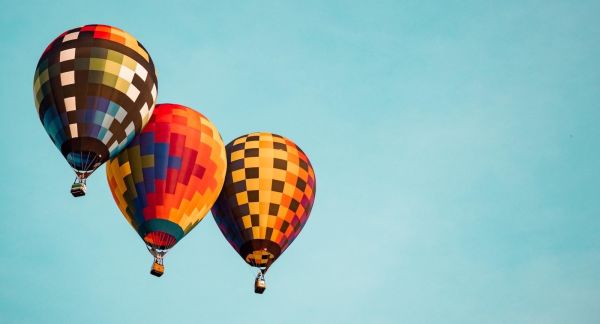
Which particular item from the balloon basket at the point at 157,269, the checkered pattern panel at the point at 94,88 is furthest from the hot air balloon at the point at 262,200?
the checkered pattern panel at the point at 94,88

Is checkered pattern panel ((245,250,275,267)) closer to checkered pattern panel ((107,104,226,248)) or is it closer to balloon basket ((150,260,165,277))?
checkered pattern panel ((107,104,226,248))

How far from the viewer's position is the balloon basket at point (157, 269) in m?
27.8

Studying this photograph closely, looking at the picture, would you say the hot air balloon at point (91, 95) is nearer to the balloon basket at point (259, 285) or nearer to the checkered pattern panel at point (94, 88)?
the checkered pattern panel at point (94, 88)

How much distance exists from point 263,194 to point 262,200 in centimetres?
20

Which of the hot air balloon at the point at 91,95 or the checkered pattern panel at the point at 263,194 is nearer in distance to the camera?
the hot air balloon at the point at 91,95

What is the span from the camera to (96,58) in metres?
26.6

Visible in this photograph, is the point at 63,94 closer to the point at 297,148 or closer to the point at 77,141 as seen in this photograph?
the point at 77,141

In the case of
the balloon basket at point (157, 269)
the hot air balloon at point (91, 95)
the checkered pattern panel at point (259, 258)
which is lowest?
the balloon basket at point (157, 269)

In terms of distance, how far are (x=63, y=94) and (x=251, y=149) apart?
7.44 m

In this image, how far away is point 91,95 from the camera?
26.2 metres

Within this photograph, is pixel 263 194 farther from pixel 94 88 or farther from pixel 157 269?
pixel 94 88

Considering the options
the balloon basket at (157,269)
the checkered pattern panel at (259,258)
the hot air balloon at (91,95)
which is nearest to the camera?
the hot air balloon at (91,95)

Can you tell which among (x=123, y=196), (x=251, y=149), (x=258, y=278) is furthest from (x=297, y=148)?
(x=123, y=196)

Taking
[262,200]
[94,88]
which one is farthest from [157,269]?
[94,88]
